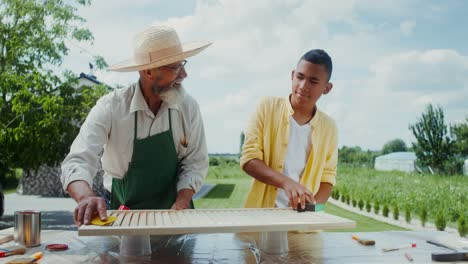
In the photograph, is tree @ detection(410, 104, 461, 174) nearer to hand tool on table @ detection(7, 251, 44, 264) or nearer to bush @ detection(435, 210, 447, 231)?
bush @ detection(435, 210, 447, 231)

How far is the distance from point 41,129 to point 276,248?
592 cm

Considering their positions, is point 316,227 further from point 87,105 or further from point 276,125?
point 87,105

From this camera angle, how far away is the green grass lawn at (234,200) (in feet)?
26.6

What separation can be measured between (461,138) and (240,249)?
10765 millimetres

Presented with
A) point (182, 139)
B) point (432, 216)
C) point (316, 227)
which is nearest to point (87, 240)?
point (182, 139)

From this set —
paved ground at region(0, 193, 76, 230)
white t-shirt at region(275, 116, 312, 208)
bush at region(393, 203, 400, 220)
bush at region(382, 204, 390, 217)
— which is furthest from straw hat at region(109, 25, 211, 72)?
bush at region(382, 204, 390, 217)

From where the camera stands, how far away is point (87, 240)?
1648mm

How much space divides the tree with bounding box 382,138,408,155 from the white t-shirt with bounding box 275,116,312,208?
24629 millimetres

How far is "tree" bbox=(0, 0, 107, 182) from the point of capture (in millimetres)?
6859

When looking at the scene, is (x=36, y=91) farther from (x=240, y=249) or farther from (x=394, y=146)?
(x=394, y=146)

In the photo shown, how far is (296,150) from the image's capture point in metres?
1.99

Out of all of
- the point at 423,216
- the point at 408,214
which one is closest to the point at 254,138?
the point at 423,216

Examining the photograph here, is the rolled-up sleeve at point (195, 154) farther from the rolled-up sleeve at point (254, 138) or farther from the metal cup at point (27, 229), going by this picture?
the metal cup at point (27, 229)

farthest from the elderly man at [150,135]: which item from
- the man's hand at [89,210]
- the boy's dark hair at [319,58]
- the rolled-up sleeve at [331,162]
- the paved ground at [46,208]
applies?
the paved ground at [46,208]
